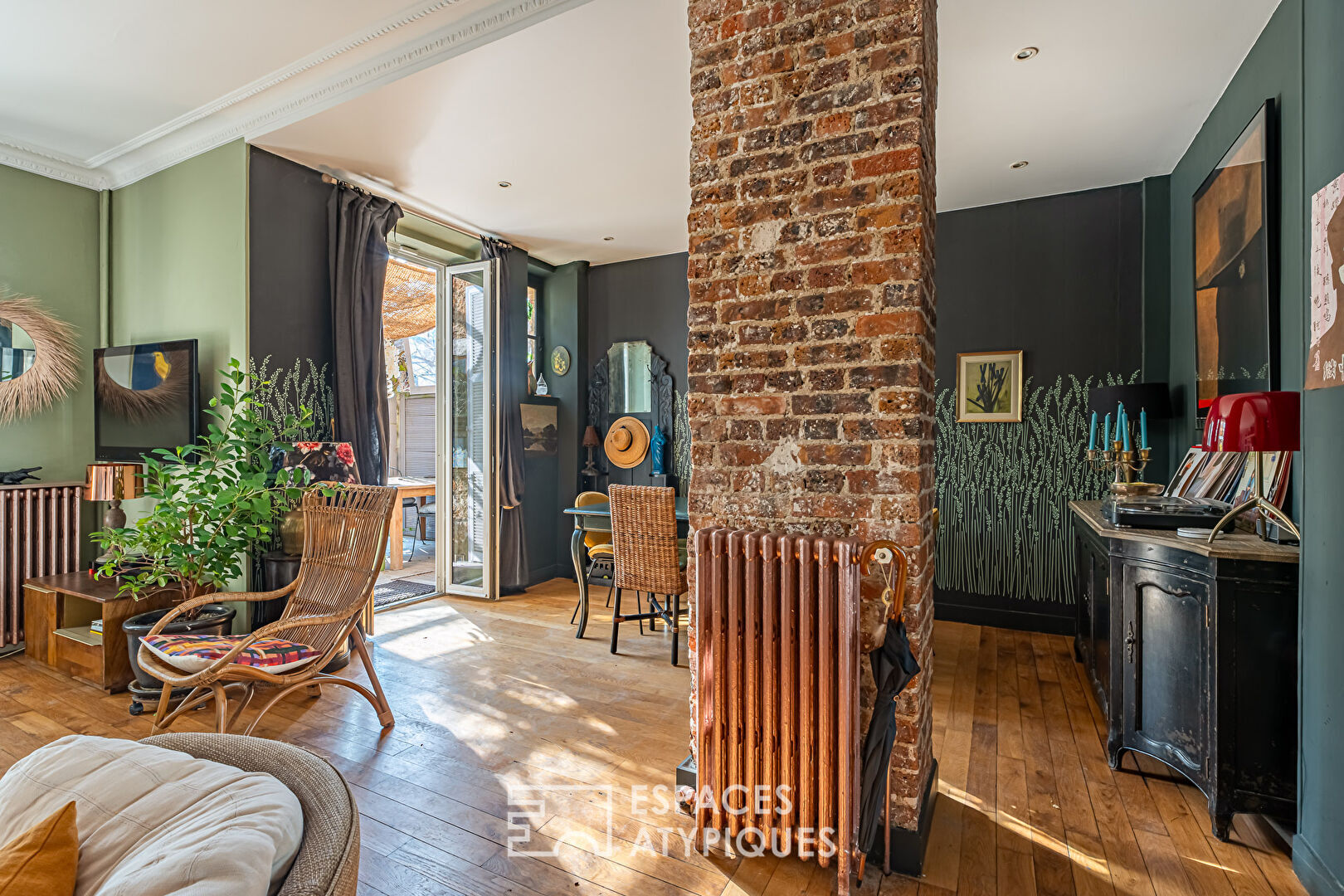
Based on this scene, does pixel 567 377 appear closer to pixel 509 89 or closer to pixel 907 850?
pixel 509 89

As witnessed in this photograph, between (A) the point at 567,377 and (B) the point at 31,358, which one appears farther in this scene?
(A) the point at 567,377

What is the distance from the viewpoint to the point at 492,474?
203 inches

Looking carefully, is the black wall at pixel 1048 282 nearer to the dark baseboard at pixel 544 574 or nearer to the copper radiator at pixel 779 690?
the copper radiator at pixel 779 690

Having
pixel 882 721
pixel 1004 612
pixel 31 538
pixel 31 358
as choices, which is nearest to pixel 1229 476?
pixel 1004 612

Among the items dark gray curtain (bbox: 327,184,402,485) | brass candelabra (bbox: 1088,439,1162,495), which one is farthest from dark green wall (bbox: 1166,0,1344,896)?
dark gray curtain (bbox: 327,184,402,485)

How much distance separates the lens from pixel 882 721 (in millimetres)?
1720

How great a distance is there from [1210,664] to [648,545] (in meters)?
2.41

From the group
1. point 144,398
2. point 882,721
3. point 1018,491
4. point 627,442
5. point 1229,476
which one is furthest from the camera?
point 627,442

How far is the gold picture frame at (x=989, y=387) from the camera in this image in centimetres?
429

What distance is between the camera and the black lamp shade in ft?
11.5

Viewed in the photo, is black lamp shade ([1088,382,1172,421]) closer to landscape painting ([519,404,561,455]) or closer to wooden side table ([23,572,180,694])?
landscape painting ([519,404,561,455])

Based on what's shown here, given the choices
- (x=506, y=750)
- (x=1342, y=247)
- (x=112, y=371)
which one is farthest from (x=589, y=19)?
(x=112, y=371)

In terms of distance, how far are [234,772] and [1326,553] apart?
247 cm

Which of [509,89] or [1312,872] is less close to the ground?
[509,89]
